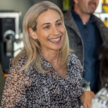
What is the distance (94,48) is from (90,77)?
26 cm

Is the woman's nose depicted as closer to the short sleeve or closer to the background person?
the short sleeve

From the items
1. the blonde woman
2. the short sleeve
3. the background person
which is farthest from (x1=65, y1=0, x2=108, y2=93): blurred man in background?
the background person

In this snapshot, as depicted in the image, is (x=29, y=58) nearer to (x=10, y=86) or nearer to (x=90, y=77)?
(x=10, y=86)

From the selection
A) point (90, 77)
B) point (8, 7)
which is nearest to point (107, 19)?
point (90, 77)

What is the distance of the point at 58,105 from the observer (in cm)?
127

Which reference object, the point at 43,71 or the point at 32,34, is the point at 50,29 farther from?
the point at 43,71

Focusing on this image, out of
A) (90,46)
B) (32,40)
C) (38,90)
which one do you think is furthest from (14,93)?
(90,46)

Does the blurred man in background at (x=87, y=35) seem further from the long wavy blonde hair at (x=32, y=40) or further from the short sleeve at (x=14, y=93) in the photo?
the short sleeve at (x=14, y=93)

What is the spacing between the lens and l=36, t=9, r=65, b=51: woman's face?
4.20 feet

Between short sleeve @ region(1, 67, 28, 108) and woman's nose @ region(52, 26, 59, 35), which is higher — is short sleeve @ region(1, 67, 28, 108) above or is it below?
below

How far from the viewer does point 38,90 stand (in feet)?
4.05

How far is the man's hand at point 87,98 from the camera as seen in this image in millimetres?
1242

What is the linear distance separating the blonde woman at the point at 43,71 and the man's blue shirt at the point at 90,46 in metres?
0.55

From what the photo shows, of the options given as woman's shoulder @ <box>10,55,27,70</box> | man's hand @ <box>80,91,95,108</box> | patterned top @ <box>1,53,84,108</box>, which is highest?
woman's shoulder @ <box>10,55,27,70</box>
